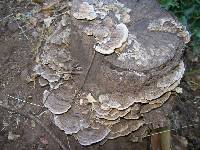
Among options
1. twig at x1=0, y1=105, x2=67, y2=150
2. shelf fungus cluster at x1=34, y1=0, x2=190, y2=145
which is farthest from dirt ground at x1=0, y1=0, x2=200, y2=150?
shelf fungus cluster at x1=34, y1=0, x2=190, y2=145

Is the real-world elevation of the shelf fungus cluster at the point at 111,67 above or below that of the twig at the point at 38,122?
above

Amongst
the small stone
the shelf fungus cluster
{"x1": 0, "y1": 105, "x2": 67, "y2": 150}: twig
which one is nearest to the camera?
the shelf fungus cluster

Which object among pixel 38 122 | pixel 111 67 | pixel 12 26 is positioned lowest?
pixel 38 122

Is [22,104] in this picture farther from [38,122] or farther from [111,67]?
[111,67]

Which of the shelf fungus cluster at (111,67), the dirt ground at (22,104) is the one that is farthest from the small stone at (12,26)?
the shelf fungus cluster at (111,67)

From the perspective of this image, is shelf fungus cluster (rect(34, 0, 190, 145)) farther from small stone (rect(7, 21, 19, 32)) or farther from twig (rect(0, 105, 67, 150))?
small stone (rect(7, 21, 19, 32))

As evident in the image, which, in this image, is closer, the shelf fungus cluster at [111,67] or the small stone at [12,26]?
the shelf fungus cluster at [111,67]

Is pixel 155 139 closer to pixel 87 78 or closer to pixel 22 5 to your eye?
pixel 87 78

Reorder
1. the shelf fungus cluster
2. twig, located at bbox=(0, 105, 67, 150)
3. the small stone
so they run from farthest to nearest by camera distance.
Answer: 1. the small stone
2. twig, located at bbox=(0, 105, 67, 150)
3. the shelf fungus cluster

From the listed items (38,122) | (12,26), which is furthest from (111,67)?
(12,26)

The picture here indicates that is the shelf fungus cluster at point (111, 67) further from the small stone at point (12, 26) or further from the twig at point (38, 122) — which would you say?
the small stone at point (12, 26)
